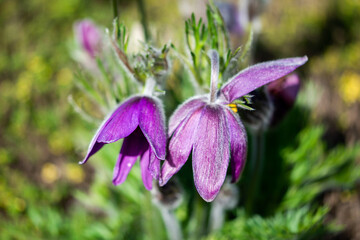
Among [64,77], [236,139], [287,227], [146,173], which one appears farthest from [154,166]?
[64,77]

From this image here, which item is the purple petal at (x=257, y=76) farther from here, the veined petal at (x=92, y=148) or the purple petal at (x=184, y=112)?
the veined petal at (x=92, y=148)

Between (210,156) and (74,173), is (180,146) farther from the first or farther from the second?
(74,173)

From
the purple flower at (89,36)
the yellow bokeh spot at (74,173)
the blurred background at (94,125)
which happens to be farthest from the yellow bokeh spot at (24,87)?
the purple flower at (89,36)

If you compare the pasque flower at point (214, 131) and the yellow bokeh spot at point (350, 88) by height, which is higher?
the pasque flower at point (214, 131)

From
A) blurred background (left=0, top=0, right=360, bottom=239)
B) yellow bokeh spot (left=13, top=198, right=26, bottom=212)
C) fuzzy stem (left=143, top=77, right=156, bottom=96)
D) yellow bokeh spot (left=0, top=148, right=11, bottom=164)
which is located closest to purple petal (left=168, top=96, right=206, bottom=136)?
fuzzy stem (left=143, top=77, right=156, bottom=96)

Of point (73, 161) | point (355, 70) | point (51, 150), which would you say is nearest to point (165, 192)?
point (73, 161)

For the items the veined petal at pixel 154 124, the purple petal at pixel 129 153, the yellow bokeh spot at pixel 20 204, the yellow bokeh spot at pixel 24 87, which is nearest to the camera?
the veined petal at pixel 154 124
